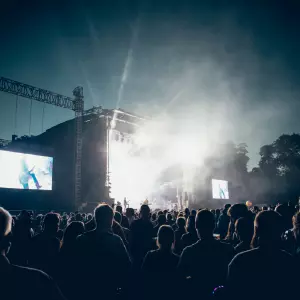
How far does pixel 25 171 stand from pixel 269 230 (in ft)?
81.6

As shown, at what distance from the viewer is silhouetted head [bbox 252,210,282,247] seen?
2.50 metres

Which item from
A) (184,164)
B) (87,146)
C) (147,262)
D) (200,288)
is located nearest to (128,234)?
(147,262)

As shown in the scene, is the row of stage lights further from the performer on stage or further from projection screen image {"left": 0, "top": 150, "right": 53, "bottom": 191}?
the performer on stage

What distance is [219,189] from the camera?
36.4 meters

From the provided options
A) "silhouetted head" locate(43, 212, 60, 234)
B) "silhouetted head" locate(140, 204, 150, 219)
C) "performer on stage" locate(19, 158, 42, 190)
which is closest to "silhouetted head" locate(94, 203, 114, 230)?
"silhouetted head" locate(43, 212, 60, 234)

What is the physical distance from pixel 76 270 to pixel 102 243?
0.47 meters

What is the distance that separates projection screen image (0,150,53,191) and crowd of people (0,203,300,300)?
806 inches

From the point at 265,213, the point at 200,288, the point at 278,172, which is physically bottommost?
the point at 200,288

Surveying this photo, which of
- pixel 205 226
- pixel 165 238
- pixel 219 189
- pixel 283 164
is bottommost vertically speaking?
pixel 165 238

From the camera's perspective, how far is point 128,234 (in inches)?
Answer: 236

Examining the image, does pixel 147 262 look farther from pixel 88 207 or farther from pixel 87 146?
pixel 87 146

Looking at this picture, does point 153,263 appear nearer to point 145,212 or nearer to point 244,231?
point 244,231

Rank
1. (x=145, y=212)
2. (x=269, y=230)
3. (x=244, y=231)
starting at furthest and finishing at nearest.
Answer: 1. (x=145, y=212)
2. (x=244, y=231)
3. (x=269, y=230)

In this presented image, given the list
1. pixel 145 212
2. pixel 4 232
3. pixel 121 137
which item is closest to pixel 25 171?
pixel 121 137
